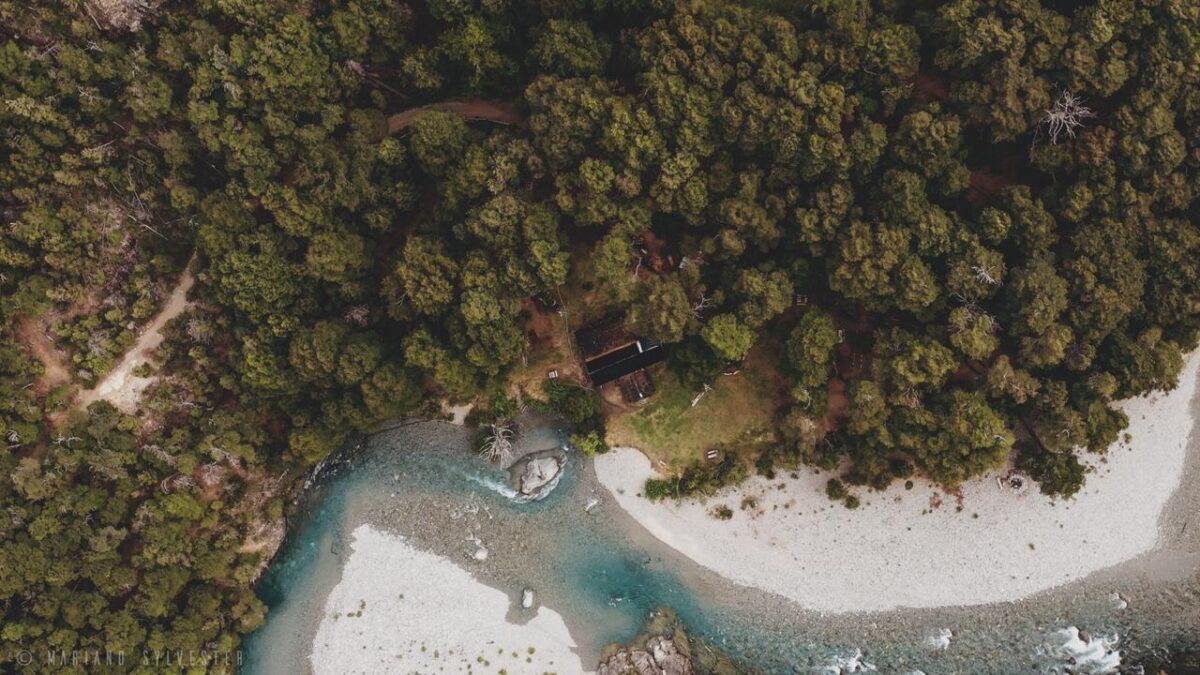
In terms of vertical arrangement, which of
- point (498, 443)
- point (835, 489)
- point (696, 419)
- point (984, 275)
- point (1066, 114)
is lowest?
point (498, 443)

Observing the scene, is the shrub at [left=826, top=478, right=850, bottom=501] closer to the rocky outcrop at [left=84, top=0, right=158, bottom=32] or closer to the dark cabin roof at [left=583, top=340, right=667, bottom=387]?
the dark cabin roof at [left=583, top=340, right=667, bottom=387]

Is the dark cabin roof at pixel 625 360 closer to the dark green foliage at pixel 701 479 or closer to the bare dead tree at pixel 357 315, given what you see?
the dark green foliage at pixel 701 479

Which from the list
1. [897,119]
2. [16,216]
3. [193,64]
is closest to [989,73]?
[897,119]

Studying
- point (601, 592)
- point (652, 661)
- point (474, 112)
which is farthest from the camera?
point (601, 592)

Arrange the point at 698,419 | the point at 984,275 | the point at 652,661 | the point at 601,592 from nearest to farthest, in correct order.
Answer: the point at 984,275
the point at 652,661
the point at 698,419
the point at 601,592

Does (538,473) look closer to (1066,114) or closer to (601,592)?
(601,592)

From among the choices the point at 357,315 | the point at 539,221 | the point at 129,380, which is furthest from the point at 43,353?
the point at 539,221

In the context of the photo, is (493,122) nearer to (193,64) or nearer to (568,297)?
(568,297)
